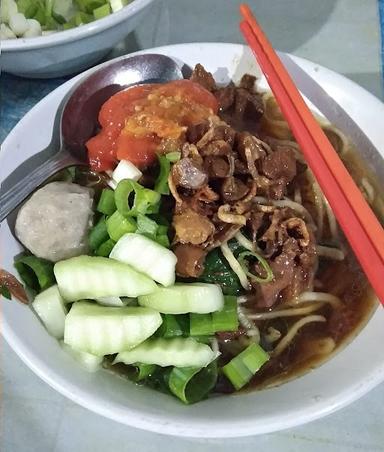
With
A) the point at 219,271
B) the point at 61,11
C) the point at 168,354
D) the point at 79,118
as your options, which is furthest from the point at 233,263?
the point at 61,11

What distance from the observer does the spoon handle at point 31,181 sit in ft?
4.22

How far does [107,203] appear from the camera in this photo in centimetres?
134

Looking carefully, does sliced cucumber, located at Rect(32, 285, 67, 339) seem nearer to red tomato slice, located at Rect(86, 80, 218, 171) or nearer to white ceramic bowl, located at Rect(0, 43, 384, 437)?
white ceramic bowl, located at Rect(0, 43, 384, 437)

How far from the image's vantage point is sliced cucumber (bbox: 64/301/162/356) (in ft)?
3.68

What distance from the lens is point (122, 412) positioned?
107cm

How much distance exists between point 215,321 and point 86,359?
246 millimetres

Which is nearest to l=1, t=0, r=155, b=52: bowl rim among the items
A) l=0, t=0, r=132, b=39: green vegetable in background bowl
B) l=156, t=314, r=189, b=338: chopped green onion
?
l=0, t=0, r=132, b=39: green vegetable in background bowl

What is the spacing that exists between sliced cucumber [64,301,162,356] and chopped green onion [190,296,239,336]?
0.10 metres

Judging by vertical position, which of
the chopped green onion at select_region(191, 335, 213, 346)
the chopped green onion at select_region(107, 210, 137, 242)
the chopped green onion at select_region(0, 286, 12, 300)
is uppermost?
the chopped green onion at select_region(107, 210, 137, 242)

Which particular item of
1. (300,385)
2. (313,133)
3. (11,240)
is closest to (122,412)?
(300,385)

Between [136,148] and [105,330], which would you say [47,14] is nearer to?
[136,148]

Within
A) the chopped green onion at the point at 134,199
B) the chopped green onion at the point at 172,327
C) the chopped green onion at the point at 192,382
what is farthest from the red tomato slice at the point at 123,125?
the chopped green onion at the point at 192,382

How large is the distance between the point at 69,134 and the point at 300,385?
2.42ft

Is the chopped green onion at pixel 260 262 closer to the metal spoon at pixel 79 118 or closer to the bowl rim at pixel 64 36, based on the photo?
the metal spoon at pixel 79 118
